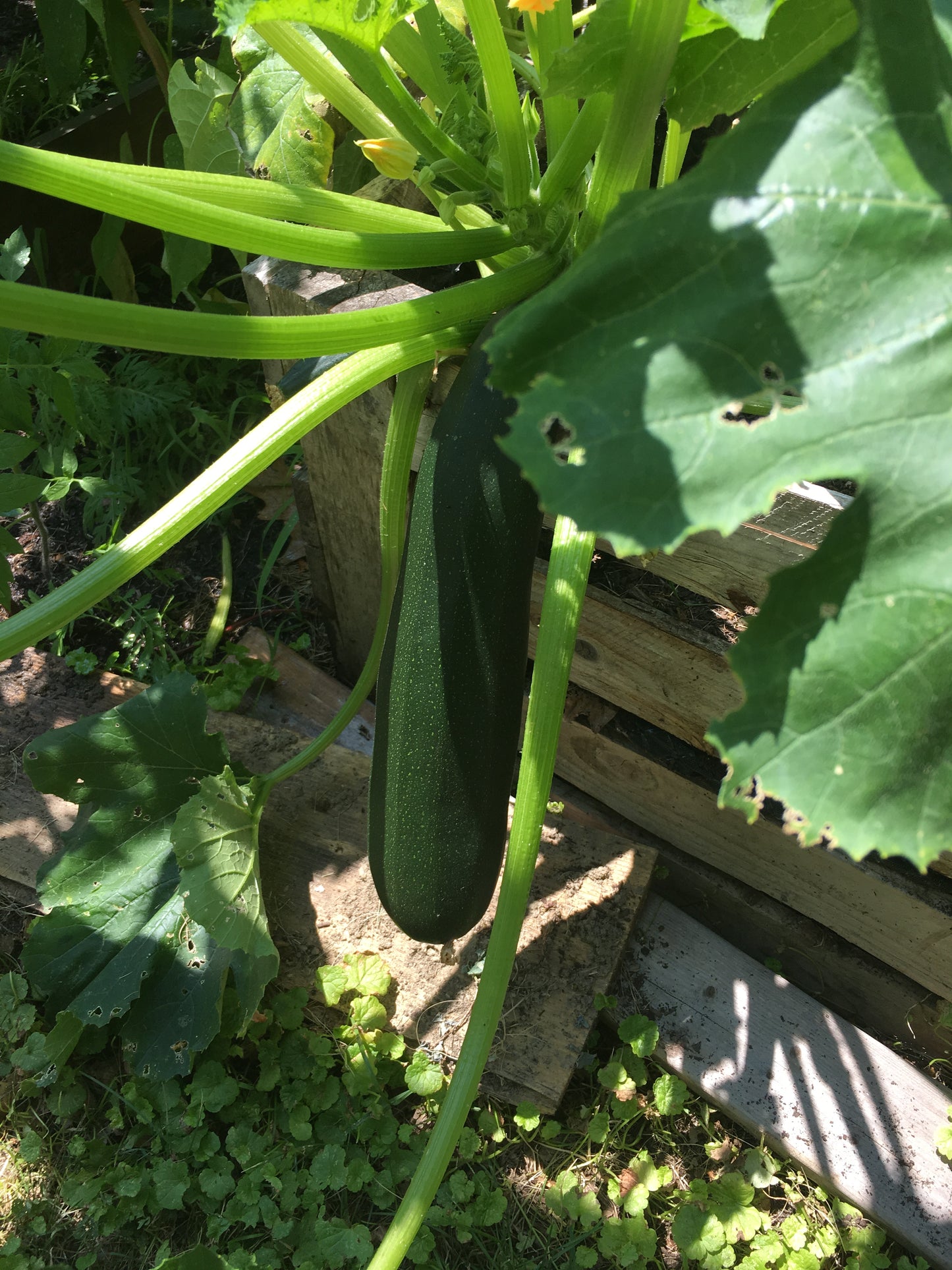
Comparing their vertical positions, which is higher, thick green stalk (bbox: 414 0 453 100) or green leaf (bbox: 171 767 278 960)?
thick green stalk (bbox: 414 0 453 100)

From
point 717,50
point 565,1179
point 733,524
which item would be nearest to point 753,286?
point 733,524

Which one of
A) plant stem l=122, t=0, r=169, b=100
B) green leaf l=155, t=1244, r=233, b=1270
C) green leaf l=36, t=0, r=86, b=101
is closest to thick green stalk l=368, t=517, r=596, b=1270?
green leaf l=155, t=1244, r=233, b=1270

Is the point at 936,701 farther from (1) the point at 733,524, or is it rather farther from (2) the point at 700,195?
(2) the point at 700,195

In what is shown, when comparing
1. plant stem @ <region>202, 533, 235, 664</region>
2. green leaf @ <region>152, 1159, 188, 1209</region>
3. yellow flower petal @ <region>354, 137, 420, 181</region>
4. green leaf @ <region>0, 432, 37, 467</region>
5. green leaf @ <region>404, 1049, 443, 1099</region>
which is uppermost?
yellow flower petal @ <region>354, 137, 420, 181</region>

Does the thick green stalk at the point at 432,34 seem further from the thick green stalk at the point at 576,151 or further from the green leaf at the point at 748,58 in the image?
the green leaf at the point at 748,58

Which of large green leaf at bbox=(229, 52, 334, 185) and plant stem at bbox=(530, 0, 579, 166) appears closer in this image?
plant stem at bbox=(530, 0, 579, 166)

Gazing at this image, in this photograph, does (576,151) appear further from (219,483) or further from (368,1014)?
(368,1014)

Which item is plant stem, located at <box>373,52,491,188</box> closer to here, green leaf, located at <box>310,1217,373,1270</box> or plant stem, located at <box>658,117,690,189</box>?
plant stem, located at <box>658,117,690,189</box>
